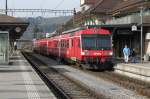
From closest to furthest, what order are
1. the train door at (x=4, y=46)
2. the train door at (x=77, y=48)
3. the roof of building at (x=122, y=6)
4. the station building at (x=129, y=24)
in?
the train door at (x=4, y=46) → the train door at (x=77, y=48) → the station building at (x=129, y=24) → the roof of building at (x=122, y=6)

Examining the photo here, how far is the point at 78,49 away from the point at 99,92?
48.5 feet

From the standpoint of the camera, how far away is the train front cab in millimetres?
32969

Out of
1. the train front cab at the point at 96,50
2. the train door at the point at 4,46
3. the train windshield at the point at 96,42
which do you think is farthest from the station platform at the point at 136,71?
the train door at the point at 4,46

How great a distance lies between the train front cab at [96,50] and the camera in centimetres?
3297

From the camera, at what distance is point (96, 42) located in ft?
110

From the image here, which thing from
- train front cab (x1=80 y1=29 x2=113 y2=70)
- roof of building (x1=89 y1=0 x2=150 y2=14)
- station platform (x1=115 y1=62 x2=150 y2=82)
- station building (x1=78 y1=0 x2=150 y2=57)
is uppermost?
roof of building (x1=89 y1=0 x2=150 y2=14)

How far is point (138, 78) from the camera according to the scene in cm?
2725

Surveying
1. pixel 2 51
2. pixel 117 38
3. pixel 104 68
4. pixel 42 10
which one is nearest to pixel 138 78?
pixel 104 68

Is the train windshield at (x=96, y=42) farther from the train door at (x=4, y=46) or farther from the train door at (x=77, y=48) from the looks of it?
the train door at (x=4, y=46)

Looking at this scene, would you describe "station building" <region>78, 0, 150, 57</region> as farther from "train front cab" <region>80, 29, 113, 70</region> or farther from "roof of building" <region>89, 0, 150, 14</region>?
"train front cab" <region>80, 29, 113, 70</region>

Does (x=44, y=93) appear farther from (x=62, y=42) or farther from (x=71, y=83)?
(x=62, y=42)

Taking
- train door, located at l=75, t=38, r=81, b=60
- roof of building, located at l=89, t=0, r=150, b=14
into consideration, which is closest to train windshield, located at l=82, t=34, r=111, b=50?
train door, located at l=75, t=38, r=81, b=60

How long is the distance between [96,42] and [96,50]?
62cm

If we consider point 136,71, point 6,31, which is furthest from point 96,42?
point 6,31
